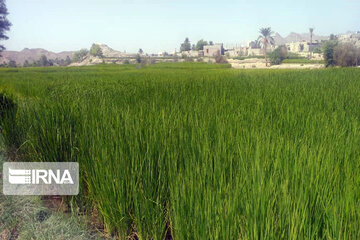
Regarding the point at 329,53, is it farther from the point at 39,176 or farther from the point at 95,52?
the point at 39,176

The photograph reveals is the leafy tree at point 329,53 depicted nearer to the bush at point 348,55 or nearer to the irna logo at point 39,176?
the bush at point 348,55

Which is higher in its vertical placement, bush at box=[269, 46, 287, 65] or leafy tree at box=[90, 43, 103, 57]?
leafy tree at box=[90, 43, 103, 57]

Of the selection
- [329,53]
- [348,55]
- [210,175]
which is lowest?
[210,175]

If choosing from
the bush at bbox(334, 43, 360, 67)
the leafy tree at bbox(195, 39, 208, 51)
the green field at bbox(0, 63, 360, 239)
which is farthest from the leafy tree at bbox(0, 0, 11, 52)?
the leafy tree at bbox(195, 39, 208, 51)

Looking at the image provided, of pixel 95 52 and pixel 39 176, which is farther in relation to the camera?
pixel 95 52

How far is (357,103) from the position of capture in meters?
4.82

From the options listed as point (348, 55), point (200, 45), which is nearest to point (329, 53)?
point (348, 55)

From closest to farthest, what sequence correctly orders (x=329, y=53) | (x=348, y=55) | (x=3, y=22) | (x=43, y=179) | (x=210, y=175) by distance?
(x=210, y=175), (x=43, y=179), (x=3, y=22), (x=348, y=55), (x=329, y=53)

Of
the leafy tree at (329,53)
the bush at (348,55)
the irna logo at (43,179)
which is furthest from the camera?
the leafy tree at (329,53)

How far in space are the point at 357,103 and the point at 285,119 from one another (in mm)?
2105

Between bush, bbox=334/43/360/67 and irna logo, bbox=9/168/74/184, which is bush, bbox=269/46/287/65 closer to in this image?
bush, bbox=334/43/360/67

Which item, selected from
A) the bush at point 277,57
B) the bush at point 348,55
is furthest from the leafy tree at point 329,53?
the bush at point 277,57

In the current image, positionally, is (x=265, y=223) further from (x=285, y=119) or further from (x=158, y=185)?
(x=285, y=119)

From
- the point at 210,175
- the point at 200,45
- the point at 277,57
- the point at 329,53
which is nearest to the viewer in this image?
the point at 210,175
